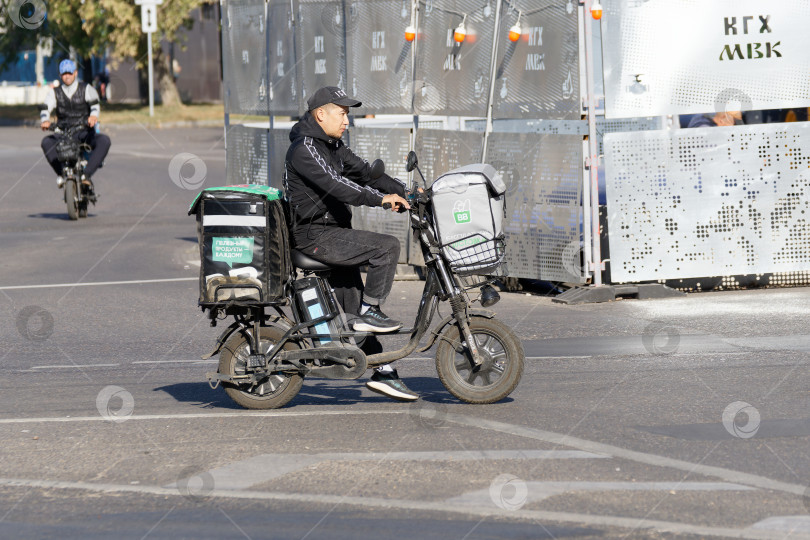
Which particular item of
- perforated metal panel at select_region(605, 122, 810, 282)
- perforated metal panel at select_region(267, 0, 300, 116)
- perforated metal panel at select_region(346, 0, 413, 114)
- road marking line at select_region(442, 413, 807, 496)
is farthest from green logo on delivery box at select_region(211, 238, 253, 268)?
perforated metal panel at select_region(267, 0, 300, 116)

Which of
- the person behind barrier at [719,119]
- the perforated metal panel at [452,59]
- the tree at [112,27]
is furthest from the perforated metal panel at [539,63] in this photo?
the tree at [112,27]

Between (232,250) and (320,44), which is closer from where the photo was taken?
(232,250)

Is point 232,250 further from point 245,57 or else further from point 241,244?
point 245,57

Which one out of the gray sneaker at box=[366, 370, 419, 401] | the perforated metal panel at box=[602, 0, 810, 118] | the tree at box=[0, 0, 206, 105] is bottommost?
the gray sneaker at box=[366, 370, 419, 401]

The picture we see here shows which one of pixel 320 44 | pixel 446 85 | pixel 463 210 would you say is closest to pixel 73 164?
pixel 320 44

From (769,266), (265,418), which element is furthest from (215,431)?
(769,266)

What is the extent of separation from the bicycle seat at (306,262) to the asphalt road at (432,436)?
0.82 metres

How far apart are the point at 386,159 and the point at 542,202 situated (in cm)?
228

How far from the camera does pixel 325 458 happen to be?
6289 millimetres

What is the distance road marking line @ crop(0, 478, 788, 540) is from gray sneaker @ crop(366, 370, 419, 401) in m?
1.84

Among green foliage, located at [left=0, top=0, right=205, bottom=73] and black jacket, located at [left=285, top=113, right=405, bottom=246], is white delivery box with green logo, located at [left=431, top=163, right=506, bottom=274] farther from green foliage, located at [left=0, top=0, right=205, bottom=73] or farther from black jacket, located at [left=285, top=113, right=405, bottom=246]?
green foliage, located at [left=0, top=0, right=205, bottom=73]

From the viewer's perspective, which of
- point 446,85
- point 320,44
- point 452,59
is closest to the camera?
point 452,59

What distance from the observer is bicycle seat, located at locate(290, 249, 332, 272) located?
23.9 feet

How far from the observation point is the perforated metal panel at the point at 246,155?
15.4 m
